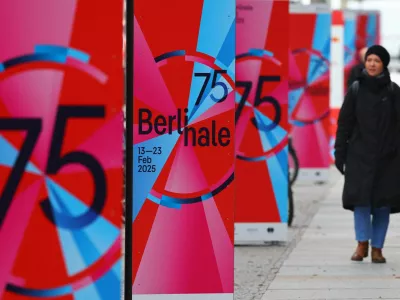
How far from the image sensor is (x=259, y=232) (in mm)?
12242

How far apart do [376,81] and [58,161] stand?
6.35m

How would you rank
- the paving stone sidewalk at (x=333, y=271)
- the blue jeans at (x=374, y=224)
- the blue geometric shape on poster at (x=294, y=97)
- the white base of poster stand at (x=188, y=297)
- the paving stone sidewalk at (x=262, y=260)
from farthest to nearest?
the blue geometric shape on poster at (x=294, y=97)
the blue jeans at (x=374, y=224)
the paving stone sidewalk at (x=262, y=260)
the paving stone sidewalk at (x=333, y=271)
the white base of poster stand at (x=188, y=297)

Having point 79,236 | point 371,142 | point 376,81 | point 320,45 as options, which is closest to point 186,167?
point 79,236

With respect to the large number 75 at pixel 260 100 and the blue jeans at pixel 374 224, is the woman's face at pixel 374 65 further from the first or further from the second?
the large number 75 at pixel 260 100

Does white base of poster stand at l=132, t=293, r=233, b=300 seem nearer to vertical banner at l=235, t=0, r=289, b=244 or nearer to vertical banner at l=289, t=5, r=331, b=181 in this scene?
vertical banner at l=235, t=0, r=289, b=244

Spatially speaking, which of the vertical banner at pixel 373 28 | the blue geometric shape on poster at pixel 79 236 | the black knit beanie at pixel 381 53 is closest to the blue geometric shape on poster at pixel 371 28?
the vertical banner at pixel 373 28

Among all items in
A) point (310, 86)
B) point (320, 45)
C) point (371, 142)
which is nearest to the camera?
point (371, 142)

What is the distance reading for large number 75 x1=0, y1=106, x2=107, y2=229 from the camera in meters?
4.83

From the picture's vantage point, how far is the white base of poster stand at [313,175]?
Result: 19938 millimetres

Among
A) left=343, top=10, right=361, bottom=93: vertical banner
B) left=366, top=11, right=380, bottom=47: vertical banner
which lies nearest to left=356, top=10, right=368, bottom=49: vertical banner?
left=366, top=11, right=380, bottom=47: vertical banner

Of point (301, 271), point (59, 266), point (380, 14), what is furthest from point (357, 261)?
point (380, 14)

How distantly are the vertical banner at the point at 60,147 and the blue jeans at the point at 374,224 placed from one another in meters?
6.18

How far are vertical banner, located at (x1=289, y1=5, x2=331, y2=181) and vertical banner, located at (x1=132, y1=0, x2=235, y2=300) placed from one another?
12273 mm

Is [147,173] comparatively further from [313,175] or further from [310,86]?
[313,175]
